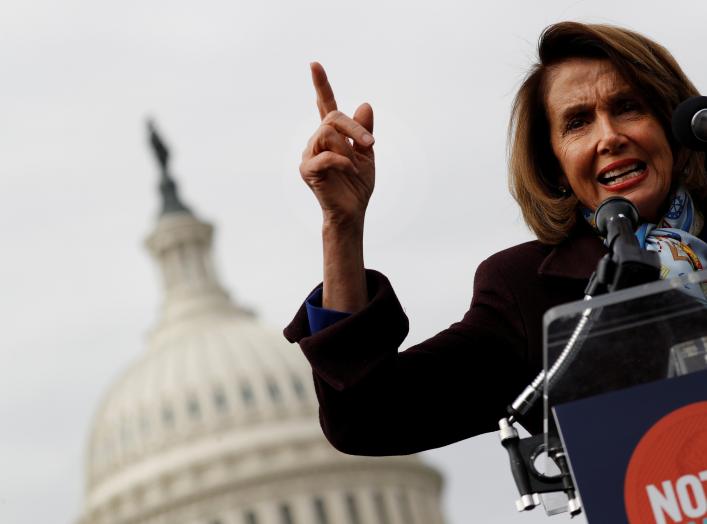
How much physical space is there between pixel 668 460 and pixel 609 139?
2.44 feet

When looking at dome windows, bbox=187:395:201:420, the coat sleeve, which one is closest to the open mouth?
the coat sleeve

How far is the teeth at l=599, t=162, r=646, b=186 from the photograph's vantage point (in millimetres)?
2780

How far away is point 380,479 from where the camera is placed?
220 ft

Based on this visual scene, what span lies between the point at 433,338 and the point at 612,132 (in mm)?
414

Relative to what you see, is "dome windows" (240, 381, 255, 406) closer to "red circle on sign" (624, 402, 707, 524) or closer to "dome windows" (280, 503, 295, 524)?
"dome windows" (280, 503, 295, 524)

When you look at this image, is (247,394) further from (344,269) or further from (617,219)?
(617,219)

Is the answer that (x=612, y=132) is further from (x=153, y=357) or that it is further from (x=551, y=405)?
(x=153, y=357)

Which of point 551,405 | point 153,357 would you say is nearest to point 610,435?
point 551,405

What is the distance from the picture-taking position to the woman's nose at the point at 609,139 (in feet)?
9.16

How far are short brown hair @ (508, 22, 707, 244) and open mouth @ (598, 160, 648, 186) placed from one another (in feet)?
0.39

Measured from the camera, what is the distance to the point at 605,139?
2.79 m

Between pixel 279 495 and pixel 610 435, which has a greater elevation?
pixel 279 495

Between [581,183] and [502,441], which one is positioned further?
[581,183]

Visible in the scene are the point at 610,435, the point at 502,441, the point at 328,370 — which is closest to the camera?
the point at 610,435
